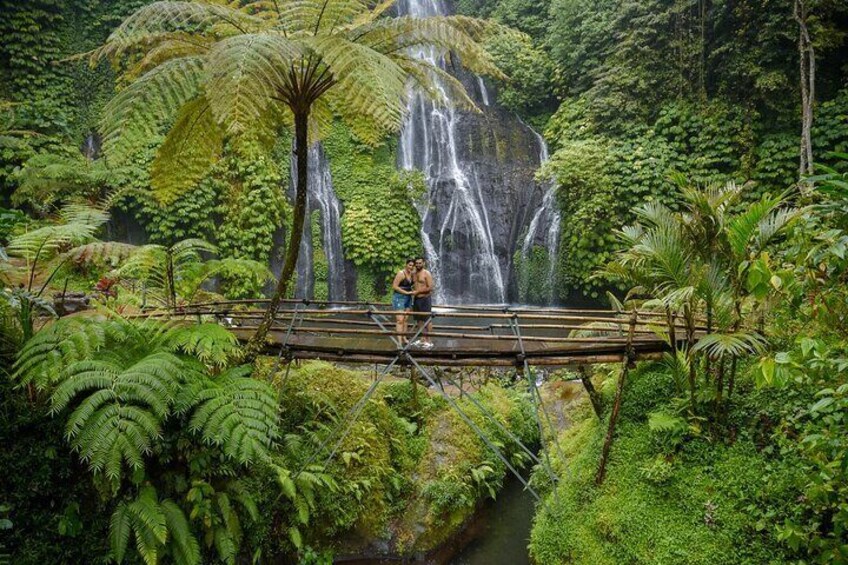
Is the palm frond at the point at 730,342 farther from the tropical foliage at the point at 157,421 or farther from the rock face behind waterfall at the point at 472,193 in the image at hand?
the rock face behind waterfall at the point at 472,193

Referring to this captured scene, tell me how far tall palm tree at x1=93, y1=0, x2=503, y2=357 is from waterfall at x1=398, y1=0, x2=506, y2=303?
925cm

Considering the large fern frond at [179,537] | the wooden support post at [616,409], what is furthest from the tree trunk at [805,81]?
the large fern frond at [179,537]

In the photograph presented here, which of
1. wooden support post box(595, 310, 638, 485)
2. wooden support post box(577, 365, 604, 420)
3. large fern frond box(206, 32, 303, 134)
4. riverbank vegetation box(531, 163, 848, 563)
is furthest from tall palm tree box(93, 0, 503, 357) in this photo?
wooden support post box(577, 365, 604, 420)

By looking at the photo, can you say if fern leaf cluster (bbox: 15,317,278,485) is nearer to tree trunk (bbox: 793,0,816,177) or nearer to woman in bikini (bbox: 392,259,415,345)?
woman in bikini (bbox: 392,259,415,345)

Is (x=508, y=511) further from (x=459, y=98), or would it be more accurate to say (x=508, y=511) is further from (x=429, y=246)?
(x=429, y=246)

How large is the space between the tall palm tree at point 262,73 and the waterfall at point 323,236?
29.5 ft

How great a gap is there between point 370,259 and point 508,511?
8.52 meters

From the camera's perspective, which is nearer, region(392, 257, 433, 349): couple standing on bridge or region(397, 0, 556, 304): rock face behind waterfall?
region(392, 257, 433, 349): couple standing on bridge

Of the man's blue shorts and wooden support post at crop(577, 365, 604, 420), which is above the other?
the man's blue shorts

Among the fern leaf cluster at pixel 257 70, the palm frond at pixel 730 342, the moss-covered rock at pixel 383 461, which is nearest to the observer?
the fern leaf cluster at pixel 257 70

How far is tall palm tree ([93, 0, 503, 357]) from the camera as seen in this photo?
352 cm

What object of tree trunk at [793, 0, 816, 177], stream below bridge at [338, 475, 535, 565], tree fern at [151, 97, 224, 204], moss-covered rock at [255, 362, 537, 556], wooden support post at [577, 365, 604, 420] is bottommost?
stream below bridge at [338, 475, 535, 565]

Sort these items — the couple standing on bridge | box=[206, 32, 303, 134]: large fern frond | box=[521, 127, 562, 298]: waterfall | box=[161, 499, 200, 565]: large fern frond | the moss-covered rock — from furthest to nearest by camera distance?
box=[521, 127, 562, 298]: waterfall < the couple standing on bridge < the moss-covered rock < box=[161, 499, 200, 565]: large fern frond < box=[206, 32, 303, 134]: large fern frond

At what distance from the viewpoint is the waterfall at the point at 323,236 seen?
1410 cm
